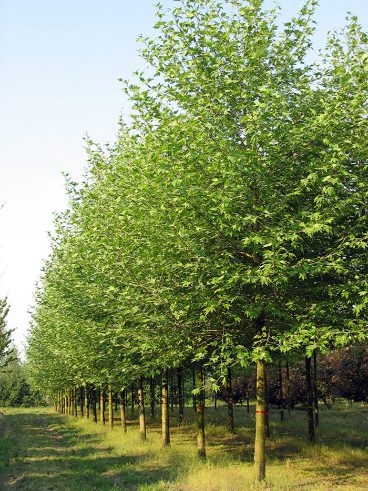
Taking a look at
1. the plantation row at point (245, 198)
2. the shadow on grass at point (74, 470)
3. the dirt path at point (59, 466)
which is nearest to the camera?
the plantation row at point (245, 198)

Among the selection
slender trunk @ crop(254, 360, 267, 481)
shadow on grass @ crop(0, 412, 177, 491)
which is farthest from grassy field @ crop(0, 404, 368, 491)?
slender trunk @ crop(254, 360, 267, 481)

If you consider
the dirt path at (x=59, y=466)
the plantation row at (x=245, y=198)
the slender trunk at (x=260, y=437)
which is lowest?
the dirt path at (x=59, y=466)

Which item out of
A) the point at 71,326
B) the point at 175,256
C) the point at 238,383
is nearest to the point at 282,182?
the point at 175,256

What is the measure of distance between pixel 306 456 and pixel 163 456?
19.2ft

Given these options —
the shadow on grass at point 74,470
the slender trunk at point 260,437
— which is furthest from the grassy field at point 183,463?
the slender trunk at point 260,437

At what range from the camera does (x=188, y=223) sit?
1295cm

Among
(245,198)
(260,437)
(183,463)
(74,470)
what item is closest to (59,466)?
(74,470)

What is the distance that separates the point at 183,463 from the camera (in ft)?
57.4

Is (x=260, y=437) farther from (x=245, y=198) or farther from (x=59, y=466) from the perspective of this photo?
(x=59, y=466)

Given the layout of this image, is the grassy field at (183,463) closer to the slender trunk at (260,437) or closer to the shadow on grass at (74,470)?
the shadow on grass at (74,470)

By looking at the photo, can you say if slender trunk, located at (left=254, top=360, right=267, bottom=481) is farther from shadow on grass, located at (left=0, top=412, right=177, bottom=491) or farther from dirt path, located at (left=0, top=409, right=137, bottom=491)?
dirt path, located at (left=0, top=409, right=137, bottom=491)

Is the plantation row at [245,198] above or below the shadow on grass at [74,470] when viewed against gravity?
above

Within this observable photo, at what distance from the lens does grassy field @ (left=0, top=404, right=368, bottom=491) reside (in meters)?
14.1

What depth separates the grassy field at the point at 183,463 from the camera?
14.1 meters
